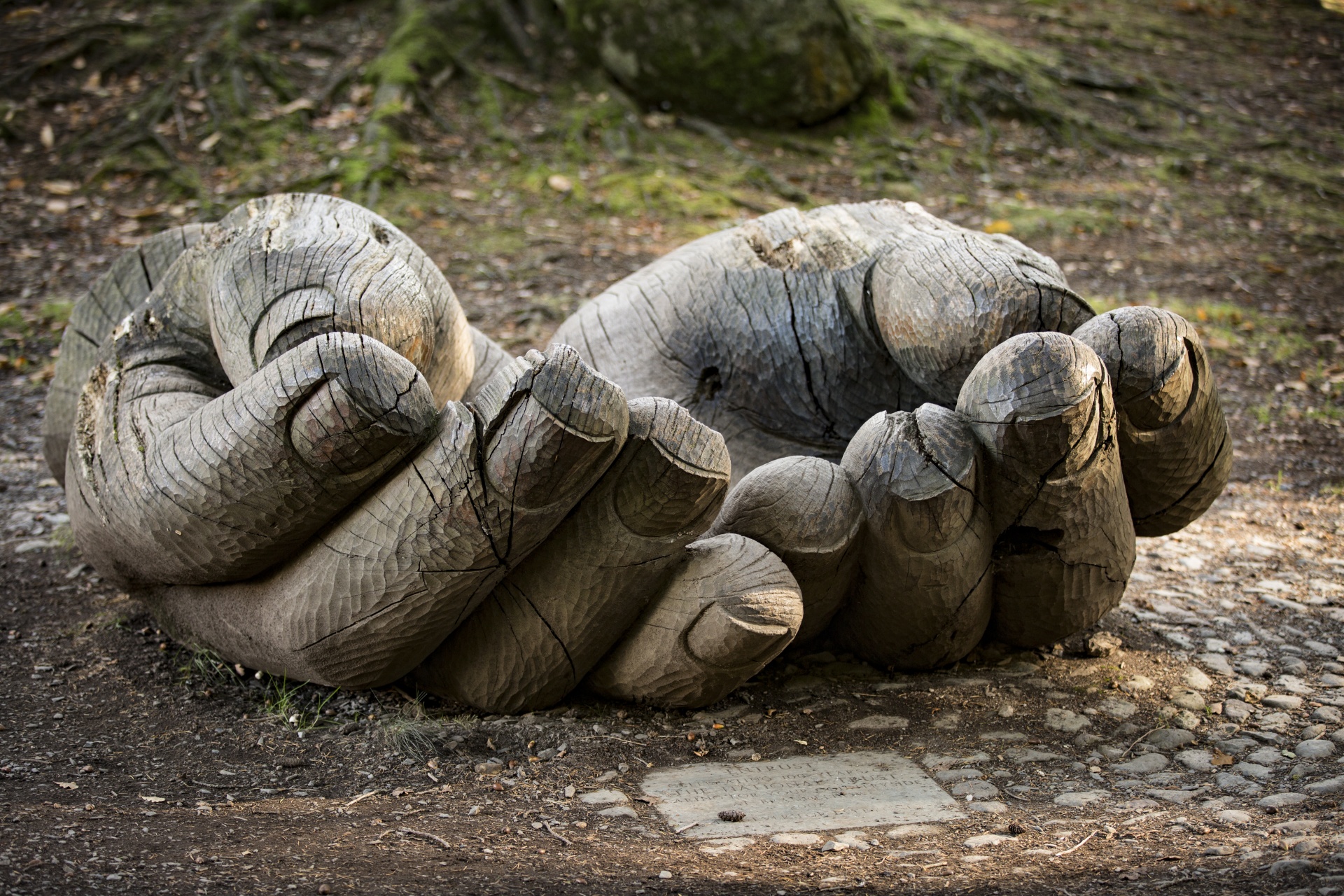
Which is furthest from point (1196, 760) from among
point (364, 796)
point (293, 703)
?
point (293, 703)

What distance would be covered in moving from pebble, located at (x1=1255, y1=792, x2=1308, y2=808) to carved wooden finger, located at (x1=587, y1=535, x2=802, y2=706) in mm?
1128

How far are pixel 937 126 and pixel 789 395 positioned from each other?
7723 mm

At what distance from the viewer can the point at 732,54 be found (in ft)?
31.2

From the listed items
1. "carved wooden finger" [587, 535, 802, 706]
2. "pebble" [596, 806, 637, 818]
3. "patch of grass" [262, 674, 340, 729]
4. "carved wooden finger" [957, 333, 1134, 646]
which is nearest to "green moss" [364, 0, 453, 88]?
"patch of grass" [262, 674, 340, 729]

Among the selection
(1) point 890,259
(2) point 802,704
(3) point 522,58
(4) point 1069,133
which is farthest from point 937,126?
(2) point 802,704

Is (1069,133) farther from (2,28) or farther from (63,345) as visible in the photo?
(2,28)

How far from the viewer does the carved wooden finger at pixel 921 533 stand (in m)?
2.86

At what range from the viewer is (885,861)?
2365 millimetres

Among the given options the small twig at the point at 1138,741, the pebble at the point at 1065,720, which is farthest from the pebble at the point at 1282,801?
the pebble at the point at 1065,720

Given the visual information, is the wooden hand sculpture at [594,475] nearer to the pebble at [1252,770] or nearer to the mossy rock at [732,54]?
the pebble at [1252,770]

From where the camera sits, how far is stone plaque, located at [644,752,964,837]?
259cm

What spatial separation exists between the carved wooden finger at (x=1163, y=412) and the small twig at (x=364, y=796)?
2.09 m

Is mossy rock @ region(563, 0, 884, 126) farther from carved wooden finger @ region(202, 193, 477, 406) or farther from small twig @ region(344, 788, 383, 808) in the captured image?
small twig @ region(344, 788, 383, 808)

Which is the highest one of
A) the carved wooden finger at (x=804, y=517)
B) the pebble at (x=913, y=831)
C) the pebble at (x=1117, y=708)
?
the carved wooden finger at (x=804, y=517)
